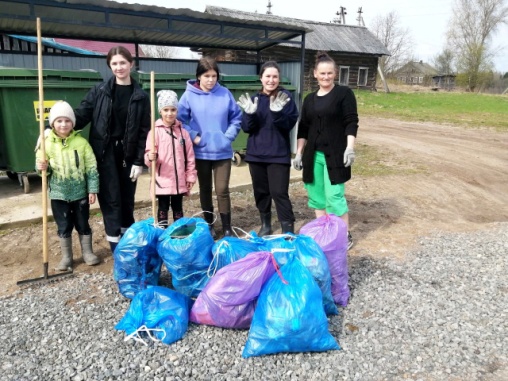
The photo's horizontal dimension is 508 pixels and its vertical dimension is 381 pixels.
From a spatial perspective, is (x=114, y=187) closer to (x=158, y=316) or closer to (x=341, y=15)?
(x=158, y=316)

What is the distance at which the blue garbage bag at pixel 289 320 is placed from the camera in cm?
241

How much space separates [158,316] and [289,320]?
32.4 inches

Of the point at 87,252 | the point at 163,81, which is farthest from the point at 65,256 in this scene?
the point at 163,81

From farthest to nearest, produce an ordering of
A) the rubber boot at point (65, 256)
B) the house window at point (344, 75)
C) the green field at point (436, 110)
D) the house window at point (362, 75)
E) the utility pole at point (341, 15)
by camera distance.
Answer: the utility pole at point (341, 15)
the house window at point (362, 75)
the house window at point (344, 75)
the green field at point (436, 110)
the rubber boot at point (65, 256)

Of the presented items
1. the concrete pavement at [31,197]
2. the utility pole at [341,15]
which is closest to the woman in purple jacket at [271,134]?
the concrete pavement at [31,197]

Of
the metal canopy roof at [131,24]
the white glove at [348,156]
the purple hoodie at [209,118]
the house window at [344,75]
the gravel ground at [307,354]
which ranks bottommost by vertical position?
the gravel ground at [307,354]

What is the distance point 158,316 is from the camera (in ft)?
8.64

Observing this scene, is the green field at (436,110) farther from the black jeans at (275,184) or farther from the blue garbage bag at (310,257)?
the blue garbage bag at (310,257)

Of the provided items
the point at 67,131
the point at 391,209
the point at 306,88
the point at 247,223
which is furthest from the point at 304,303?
the point at 306,88

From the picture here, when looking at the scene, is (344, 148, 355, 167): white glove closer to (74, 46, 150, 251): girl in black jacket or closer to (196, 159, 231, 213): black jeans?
(196, 159, 231, 213): black jeans

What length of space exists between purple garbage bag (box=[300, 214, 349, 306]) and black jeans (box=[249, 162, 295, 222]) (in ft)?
2.86

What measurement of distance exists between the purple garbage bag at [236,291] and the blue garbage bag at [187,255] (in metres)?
0.17

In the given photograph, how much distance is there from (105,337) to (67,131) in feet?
5.33

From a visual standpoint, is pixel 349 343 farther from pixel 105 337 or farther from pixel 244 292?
pixel 105 337
